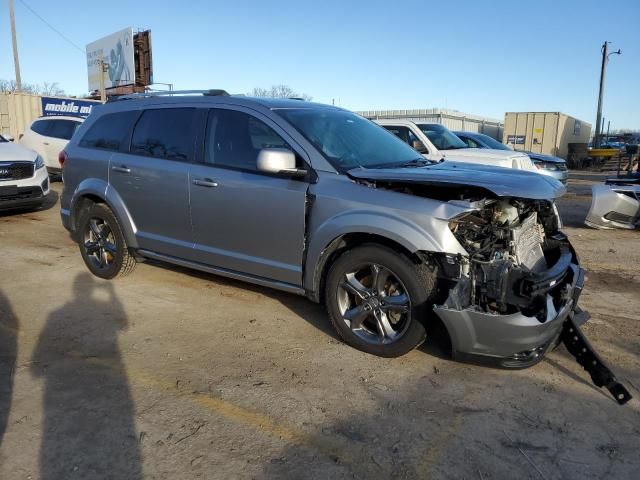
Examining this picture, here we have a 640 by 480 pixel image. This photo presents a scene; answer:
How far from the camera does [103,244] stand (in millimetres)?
5559

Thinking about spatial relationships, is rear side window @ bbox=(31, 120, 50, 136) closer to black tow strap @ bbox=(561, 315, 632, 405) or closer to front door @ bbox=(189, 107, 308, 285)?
front door @ bbox=(189, 107, 308, 285)

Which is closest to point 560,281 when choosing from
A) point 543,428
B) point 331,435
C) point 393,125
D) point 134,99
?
point 543,428

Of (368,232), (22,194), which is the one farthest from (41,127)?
(368,232)

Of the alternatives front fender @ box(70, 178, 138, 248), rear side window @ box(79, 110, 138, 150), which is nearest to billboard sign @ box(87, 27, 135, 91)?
rear side window @ box(79, 110, 138, 150)

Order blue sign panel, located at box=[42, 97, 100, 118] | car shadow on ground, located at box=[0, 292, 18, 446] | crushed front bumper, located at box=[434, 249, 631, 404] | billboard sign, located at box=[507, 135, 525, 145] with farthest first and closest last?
billboard sign, located at box=[507, 135, 525, 145], blue sign panel, located at box=[42, 97, 100, 118], crushed front bumper, located at box=[434, 249, 631, 404], car shadow on ground, located at box=[0, 292, 18, 446]

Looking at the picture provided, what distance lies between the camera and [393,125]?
9.52m

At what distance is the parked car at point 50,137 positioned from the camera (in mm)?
13422

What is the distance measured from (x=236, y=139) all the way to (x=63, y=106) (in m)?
22.0

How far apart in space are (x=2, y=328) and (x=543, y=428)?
4106 millimetres

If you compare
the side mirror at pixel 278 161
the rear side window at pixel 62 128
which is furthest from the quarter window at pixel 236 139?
the rear side window at pixel 62 128

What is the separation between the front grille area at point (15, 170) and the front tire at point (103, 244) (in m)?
3.93

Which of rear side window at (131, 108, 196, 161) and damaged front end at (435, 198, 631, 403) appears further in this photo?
rear side window at (131, 108, 196, 161)

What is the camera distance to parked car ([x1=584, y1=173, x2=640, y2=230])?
8.59m

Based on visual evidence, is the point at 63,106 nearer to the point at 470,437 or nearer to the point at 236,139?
the point at 236,139
